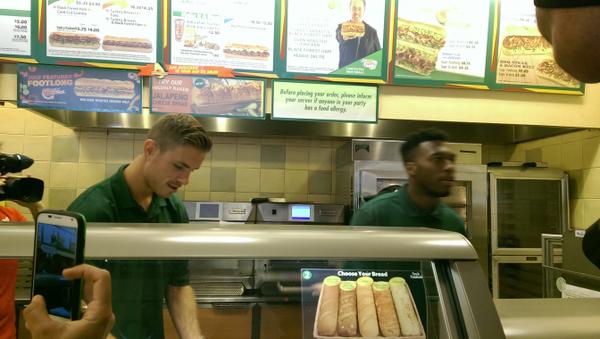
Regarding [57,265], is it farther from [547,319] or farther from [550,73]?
[550,73]

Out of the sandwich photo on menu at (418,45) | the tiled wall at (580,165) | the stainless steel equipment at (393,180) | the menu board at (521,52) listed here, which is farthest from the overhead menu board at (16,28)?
the tiled wall at (580,165)

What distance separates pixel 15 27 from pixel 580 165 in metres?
3.95

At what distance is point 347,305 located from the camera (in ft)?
3.24

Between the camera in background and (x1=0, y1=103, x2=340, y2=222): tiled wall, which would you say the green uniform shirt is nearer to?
the camera in background

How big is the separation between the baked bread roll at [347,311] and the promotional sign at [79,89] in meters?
2.09

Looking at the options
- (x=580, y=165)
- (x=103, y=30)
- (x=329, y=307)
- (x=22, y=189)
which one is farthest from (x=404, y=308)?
(x=580, y=165)

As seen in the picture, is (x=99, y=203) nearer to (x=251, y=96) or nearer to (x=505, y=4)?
(x=251, y=96)

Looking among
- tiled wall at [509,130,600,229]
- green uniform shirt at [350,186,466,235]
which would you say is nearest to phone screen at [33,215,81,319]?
green uniform shirt at [350,186,466,235]

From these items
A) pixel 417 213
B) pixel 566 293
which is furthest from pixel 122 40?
pixel 566 293

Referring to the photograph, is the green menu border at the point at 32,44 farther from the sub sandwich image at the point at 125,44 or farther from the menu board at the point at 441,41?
the menu board at the point at 441,41

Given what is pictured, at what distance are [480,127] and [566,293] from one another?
7.02 ft

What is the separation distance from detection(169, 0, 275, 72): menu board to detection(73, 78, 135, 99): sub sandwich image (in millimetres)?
334

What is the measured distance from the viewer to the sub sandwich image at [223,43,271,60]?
2.76 metres

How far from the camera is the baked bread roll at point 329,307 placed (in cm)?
96
